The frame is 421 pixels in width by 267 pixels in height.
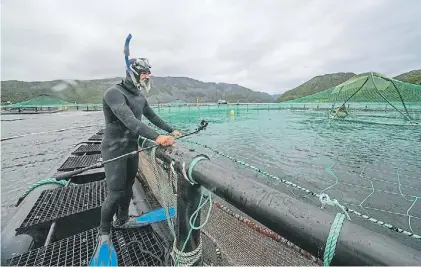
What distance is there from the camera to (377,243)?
2.74 feet

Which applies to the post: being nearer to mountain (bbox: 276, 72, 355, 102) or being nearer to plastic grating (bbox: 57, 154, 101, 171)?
plastic grating (bbox: 57, 154, 101, 171)

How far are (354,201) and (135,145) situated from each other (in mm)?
6758

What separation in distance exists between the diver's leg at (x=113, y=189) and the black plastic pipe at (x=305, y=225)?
80.3 inches

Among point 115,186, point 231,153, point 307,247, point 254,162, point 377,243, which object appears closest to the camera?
point 377,243

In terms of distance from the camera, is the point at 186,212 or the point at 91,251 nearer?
the point at 186,212

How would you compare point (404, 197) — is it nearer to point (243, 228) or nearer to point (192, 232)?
point (243, 228)

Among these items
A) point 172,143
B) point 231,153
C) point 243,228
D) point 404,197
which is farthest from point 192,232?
point 231,153

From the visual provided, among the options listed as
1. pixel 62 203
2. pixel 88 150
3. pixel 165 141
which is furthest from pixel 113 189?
pixel 88 150

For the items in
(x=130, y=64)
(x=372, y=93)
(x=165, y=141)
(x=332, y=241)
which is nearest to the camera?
(x=332, y=241)

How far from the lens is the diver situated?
9.16ft

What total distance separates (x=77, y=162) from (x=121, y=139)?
444cm

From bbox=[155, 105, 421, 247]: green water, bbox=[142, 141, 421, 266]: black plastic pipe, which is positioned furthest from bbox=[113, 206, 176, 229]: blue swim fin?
bbox=[155, 105, 421, 247]: green water

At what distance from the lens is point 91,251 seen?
287 centimetres

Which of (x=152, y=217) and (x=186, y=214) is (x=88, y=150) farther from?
(x=186, y=214)
